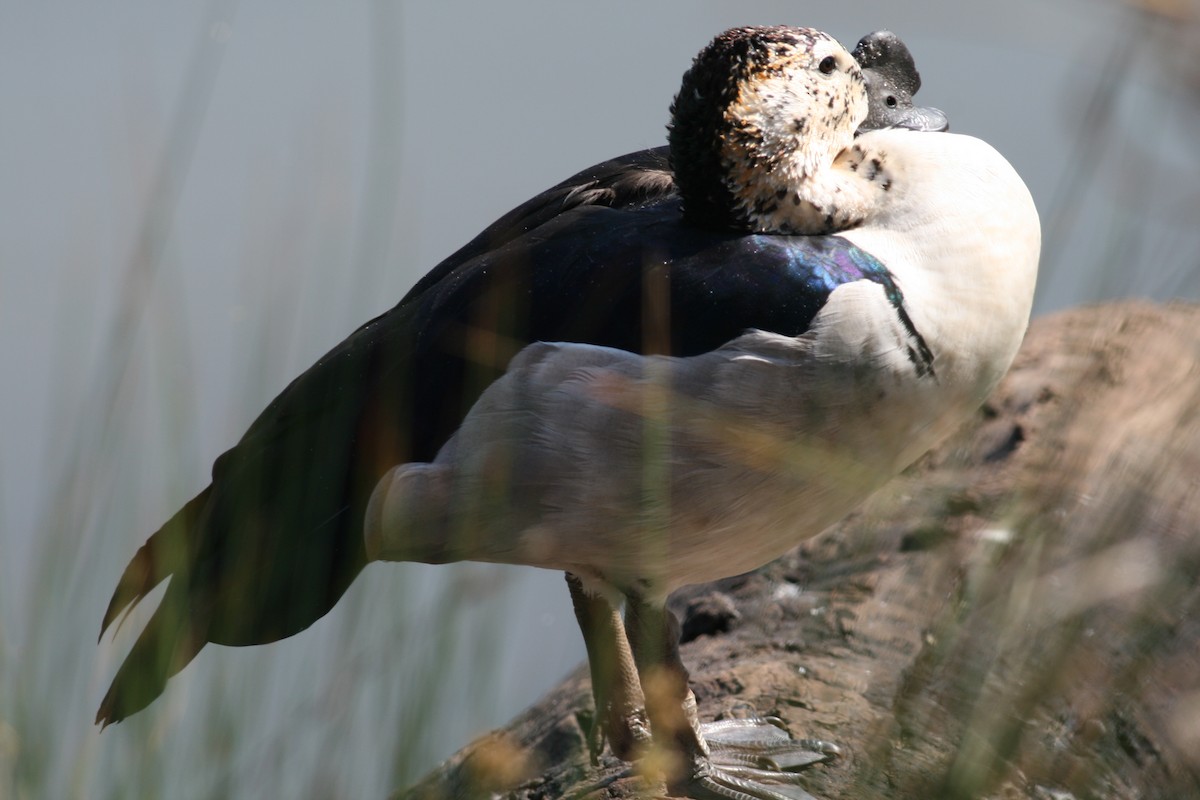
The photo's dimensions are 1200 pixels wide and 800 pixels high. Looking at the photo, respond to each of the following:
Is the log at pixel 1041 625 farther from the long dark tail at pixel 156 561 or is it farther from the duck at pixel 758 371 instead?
the long dark tail at pixel 156 561

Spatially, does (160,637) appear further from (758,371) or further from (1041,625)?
(1041,625)

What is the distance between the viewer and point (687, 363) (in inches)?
Answer: 115

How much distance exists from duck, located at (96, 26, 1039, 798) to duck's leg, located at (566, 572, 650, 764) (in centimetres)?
19

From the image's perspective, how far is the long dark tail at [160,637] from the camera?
2.22m

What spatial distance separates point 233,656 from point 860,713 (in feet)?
5.20

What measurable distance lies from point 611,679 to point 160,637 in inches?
57.1

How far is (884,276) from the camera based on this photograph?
117 inches

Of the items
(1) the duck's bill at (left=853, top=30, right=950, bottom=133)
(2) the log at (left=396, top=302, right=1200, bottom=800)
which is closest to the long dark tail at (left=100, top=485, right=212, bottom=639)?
(2) the log at (left=396, top=302, right=1200, bottom=800)

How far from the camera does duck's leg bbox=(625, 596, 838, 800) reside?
10.9 feet

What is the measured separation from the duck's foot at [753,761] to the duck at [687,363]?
0.82 ft

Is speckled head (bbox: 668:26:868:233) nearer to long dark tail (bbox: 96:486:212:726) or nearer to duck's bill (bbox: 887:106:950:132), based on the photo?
duck's bill (bbox: 887:106:950:132)

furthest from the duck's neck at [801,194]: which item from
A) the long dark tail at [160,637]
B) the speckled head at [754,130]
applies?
the long dark tail at [160,637]

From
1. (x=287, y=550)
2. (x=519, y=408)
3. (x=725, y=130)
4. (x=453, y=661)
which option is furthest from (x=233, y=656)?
(x=725, y=130)

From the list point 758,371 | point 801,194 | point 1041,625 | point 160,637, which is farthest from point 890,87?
point 160,637
